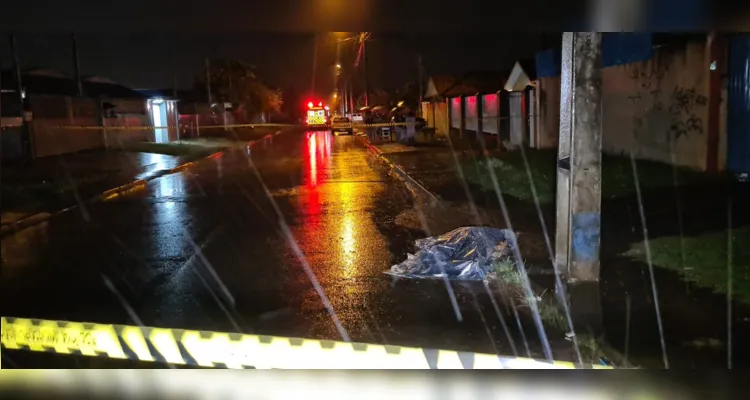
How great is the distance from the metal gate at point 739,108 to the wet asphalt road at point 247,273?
6.32 meters

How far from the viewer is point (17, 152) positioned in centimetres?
2186

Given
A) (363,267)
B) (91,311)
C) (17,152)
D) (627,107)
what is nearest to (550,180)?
(627,107)

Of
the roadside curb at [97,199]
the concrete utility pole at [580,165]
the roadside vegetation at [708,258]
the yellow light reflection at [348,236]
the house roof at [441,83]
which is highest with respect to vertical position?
the house roof at [441,83]

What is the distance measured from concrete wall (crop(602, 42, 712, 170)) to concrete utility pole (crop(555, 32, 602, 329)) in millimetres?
5452

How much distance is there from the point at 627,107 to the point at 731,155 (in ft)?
16.4

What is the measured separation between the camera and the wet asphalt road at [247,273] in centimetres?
567

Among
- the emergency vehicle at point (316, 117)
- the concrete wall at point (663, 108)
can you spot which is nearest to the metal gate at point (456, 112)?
the emergency vehicle at point (316, 117)

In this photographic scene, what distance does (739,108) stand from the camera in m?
12.1

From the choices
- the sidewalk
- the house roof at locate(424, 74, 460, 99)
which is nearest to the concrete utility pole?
the sidewalk

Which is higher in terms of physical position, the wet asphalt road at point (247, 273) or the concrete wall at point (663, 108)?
the concrete wall at point (663, 108)

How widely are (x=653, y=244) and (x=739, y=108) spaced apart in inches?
230

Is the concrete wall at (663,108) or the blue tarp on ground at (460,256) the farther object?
the concrete wall at (663,108)

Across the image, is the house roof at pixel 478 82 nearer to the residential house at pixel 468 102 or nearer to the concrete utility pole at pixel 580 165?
the residential house at pixel 468 102

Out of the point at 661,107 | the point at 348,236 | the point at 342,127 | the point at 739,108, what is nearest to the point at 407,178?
the point at 661,107
